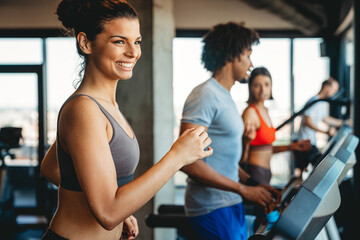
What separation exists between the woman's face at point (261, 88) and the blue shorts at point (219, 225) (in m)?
0.68

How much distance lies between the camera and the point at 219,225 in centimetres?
147

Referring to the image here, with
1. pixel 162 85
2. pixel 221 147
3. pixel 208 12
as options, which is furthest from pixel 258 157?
pixel 208 12

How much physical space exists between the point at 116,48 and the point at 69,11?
171mm

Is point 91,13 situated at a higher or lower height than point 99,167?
higher

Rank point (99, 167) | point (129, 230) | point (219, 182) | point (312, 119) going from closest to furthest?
1. point (99, 167)
2. point (129, 230)
3. point (219, 182)
4. point (312, 119)

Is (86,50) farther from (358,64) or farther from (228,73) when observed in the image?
(358,64)

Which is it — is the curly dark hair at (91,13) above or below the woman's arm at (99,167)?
above

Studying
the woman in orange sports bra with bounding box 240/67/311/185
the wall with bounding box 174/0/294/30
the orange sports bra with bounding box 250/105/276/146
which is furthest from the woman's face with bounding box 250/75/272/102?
the wall with bounding box 174/0/294/30

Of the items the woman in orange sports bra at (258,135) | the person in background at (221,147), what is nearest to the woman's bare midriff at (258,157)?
the woman in orange sports bra at (258,135)

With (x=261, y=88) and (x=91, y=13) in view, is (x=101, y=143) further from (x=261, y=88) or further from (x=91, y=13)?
(x=261, y=88)

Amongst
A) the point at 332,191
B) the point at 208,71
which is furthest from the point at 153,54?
the point at 332,191

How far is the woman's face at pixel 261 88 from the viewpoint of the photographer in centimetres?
187

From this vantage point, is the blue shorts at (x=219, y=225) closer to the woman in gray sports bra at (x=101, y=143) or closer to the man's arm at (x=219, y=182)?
the man's arm at (x=219, y=182)

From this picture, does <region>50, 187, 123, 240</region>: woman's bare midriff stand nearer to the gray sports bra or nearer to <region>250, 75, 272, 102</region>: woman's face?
the gray sports bra
